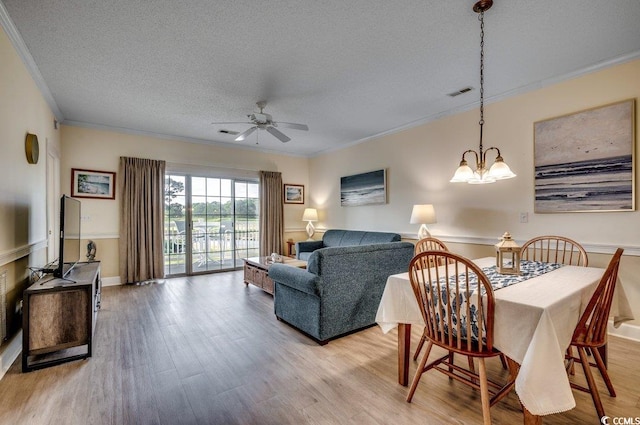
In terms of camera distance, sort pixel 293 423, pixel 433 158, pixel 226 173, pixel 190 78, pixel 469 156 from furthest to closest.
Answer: pixel 226 173
pixel 433 158
pixel 469 156
pixel 190 78
pixel 293 423

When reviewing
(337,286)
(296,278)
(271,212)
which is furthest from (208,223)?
(337,286)

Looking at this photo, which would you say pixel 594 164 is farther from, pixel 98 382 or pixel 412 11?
pixel 98 382


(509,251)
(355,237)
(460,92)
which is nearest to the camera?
(509,251)

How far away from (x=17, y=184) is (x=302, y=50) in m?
2.81

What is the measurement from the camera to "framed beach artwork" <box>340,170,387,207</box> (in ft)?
17.2

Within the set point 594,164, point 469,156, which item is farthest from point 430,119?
point 594,164

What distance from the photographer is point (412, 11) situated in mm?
2166

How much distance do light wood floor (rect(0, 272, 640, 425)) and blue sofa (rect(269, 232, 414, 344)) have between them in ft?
0.51

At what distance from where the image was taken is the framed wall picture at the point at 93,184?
465 centimetres

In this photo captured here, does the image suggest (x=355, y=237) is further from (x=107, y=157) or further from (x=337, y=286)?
(x=107, y=157)

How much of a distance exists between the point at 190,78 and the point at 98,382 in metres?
2.88

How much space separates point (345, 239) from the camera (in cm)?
555

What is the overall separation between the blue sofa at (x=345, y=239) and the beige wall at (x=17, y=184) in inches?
136

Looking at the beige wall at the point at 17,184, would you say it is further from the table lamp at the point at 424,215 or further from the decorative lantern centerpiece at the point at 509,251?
the table lamp at the point at 424,215
